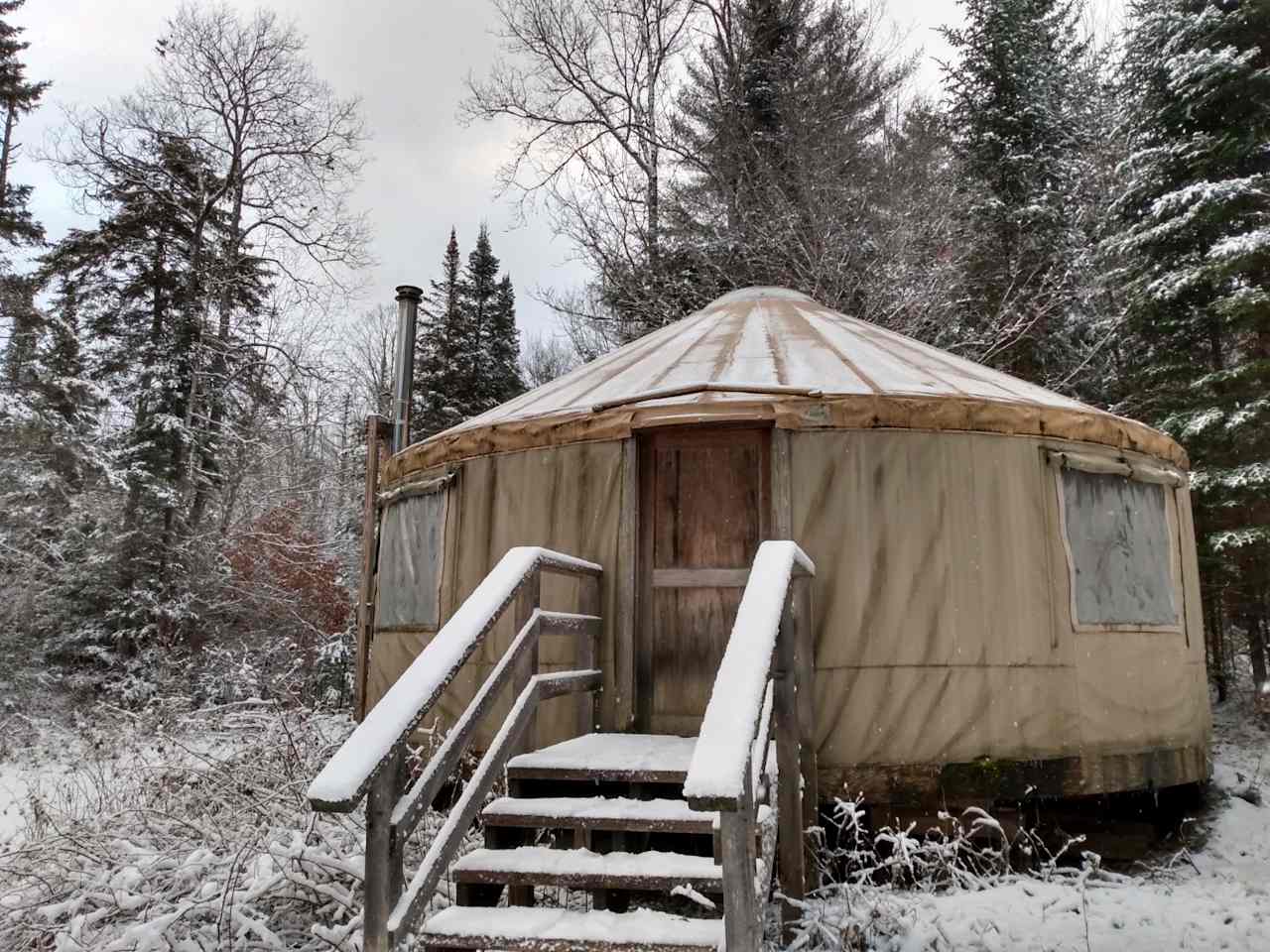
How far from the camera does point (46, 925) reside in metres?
2.73

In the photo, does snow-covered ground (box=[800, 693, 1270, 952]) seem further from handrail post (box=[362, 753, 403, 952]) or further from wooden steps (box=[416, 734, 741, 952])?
handrail post (box=[362, 753, 403, 952])

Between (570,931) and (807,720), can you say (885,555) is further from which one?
(570,931)

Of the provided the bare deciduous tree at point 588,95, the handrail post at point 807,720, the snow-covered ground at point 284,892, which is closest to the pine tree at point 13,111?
the bare deciduous tree at point 588,95

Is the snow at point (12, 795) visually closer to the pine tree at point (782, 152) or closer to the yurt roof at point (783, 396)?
the yurt roof at point (783, 396)

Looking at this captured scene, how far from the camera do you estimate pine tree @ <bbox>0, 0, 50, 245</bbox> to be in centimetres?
1058

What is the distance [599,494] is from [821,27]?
10535 mm

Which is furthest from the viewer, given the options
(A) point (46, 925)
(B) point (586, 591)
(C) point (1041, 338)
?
(C) point (1041, 338)

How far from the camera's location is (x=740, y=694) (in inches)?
81.0

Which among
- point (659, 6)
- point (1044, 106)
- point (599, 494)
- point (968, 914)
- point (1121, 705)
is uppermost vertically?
point (659, 6)

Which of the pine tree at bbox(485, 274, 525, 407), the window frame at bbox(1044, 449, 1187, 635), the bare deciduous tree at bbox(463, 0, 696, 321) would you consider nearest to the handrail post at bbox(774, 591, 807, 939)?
the window frame at bbox(1044, 449, 1187, 635)

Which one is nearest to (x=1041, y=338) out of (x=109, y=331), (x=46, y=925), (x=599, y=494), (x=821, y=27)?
(x=821, y=27)

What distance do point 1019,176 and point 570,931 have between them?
447 inches

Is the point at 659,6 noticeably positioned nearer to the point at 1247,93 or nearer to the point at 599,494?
the point at 1247,93

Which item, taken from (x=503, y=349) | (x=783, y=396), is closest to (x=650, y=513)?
(x=783, y=396)
